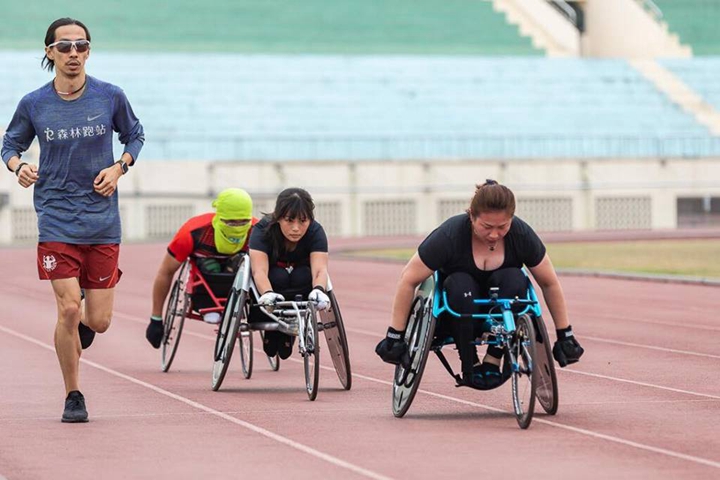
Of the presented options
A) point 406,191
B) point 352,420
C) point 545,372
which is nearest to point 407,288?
point 352,420

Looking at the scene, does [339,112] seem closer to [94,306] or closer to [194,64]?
[194,64]

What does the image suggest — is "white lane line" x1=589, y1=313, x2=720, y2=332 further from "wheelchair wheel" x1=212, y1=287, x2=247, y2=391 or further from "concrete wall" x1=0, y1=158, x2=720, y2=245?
"concrete wall" x1=0, y1=158, x2=720, y2=245

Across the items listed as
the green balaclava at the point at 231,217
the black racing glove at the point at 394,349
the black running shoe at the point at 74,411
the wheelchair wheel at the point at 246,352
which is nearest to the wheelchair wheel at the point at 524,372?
the black racing glove at the point at 394,349

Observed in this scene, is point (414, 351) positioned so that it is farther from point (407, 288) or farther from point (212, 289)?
point (212, 289)

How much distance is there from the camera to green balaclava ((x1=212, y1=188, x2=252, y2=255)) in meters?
12.9

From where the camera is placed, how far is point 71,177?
32.7 feet

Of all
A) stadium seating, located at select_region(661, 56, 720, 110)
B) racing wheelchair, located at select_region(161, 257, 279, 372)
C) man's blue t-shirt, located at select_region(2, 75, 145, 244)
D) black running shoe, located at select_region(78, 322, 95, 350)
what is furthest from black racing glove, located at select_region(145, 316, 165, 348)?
stadium seating, located at select_region(661, 56, 720, 110)

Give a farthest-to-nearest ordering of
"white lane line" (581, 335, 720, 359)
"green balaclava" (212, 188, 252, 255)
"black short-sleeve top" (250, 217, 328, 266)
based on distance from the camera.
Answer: "white lane line" (581, 335, 720, 359)
"green balaclava" (212, 188, 252, 255)
"black short-sleeve top" (250, 217, 328, 266)

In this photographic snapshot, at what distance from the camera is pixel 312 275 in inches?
468

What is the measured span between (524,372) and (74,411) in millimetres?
2586

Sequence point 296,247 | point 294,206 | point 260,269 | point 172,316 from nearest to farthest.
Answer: point 294,206 → point 260,269 → point 296,247 → point 172,316

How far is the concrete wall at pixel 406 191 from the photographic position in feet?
140

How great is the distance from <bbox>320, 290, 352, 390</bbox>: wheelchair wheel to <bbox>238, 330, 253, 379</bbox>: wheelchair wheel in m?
1.02

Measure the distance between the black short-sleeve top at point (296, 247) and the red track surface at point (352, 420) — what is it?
90 centimetres
